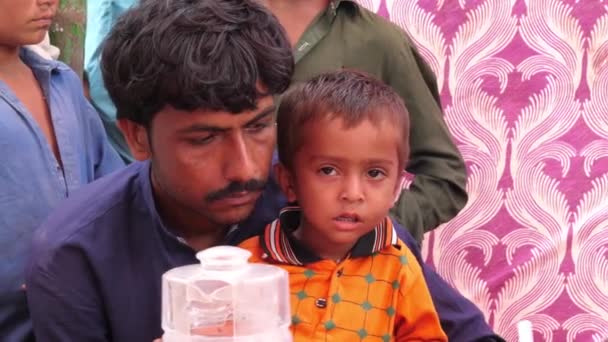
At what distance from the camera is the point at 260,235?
142 cm

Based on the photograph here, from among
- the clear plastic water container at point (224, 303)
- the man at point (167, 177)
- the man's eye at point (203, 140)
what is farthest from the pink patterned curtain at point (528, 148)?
the clear plastic water container at point (224, 303)

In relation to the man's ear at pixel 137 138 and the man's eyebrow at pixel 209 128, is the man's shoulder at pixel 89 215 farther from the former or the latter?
the man's eyebrow at pixel 209 128

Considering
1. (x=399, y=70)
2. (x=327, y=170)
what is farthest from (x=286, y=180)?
(x=399, y=70)

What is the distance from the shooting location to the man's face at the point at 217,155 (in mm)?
1235

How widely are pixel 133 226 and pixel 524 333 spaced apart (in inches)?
25.3

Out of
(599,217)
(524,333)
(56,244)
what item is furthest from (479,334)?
(599,217)

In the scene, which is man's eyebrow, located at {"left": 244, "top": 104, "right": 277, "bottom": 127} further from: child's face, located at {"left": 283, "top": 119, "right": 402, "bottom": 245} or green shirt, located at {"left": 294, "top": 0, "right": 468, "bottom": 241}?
green shirt, located at {"left": 294, "top": 0, "right": 468, "bottom": 241}

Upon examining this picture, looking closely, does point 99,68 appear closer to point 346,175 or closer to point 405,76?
point 405,76

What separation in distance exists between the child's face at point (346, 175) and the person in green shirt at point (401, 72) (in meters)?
0.39

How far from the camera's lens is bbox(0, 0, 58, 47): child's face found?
167 centimetres

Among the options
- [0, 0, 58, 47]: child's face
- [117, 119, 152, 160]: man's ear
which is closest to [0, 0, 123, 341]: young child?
[0, 0, 58, 47]: child's face

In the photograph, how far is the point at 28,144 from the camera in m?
1.66

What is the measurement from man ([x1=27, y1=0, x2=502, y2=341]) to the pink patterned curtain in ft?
3.80

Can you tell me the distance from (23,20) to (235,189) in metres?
0.72
